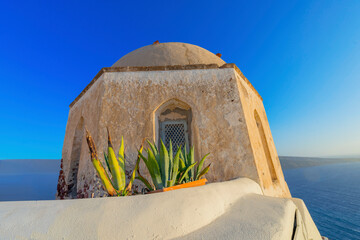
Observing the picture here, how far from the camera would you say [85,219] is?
1.06 meters

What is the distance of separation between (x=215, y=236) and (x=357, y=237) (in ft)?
41.4

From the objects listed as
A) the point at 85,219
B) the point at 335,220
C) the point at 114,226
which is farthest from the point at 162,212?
the point at 335,220

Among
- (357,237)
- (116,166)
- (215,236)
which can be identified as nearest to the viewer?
(215,236)

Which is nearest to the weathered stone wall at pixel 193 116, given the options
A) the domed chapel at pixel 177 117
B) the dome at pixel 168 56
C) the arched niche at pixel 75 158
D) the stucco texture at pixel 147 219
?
the domed chapel at pixel 177 117

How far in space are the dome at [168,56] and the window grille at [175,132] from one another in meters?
1.74

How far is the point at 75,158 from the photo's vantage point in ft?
17.5

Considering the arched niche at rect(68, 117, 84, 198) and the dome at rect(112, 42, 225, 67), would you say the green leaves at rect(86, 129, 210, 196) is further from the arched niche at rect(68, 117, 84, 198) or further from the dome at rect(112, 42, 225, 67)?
the arched niche at rect(68, 117, 84, 198)

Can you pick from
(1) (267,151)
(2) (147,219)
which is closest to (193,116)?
(1) (267,151)

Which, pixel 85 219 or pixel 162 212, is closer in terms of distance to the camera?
pixel 85 219

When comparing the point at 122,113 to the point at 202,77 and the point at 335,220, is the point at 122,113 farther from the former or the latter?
the point at 335,220

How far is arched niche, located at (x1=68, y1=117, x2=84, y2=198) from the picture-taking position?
5090 millimetres

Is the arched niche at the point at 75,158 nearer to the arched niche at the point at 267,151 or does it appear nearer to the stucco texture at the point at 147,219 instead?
the stucco texture at the point at 147,219

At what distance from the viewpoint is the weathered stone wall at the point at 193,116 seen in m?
3.95

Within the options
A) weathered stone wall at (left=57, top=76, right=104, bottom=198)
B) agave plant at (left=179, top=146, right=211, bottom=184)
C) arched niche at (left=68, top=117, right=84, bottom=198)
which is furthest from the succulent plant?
arched niche at (left=68, top=117, right=84, bottom=198)
